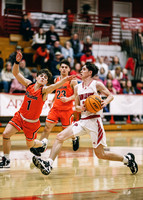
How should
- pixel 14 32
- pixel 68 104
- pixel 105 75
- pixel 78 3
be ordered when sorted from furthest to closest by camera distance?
pixel 78 3, pixel 14 32, pixel 105 75, pixel 68 104

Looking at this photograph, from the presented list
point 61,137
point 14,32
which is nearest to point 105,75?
point 14,32

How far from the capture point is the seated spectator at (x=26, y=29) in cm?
1664

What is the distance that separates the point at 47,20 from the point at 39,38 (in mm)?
2672

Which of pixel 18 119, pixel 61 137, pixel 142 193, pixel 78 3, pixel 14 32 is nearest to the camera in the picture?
pixel 142 193

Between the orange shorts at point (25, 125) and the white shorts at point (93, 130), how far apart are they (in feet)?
3.27

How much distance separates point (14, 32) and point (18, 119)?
39.5 ft

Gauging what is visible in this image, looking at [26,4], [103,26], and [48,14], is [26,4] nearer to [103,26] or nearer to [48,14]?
[48,14]

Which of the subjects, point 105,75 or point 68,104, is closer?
point 68,104

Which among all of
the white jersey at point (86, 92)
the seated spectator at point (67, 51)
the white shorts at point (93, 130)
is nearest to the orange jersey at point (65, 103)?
the white jersey at point (86, 92)

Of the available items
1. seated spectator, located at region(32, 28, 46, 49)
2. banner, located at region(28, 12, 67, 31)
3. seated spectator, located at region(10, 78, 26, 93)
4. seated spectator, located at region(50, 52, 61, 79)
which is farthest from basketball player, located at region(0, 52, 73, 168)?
banner, located at region(28, 12, 67, 31)

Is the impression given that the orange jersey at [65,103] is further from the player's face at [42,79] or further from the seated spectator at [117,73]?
the seated spectator at [117,73]

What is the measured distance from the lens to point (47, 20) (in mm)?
18438

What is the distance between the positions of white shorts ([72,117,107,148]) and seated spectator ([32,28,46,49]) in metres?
10.2

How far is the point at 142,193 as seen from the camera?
17.4 feet
